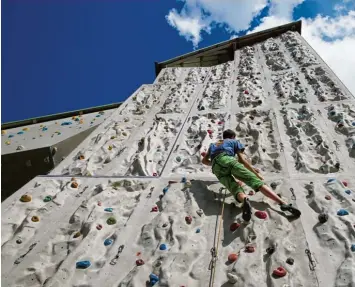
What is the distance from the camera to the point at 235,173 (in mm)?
3084

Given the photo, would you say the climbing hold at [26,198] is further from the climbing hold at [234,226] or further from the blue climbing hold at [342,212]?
the blue climbing hold at [342,212]

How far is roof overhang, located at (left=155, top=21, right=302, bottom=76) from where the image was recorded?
11266 mm

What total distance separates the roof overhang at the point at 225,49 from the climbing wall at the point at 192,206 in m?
5.43

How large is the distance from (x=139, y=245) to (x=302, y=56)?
6725 mm

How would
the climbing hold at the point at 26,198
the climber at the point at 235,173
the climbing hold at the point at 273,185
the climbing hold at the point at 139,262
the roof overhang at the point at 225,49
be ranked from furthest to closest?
the roof overhang at the point at 225,49, the climbing hold at the point at 26,198, the climbing hold at the point at 273,185, the climber at the point at 235,173, the climbing hold at the point at 139,262

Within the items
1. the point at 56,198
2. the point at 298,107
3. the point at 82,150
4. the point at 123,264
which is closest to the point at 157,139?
the point at 82,150

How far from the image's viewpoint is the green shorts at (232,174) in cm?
298

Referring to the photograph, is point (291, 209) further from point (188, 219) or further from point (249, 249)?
point (188, 219)

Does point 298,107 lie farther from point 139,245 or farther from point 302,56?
point 139,245

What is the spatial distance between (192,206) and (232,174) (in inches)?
20.0

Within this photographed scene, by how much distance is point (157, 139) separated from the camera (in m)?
5.18

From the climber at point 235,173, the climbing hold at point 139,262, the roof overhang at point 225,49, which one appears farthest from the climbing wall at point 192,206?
the roof overhang at point 225,49

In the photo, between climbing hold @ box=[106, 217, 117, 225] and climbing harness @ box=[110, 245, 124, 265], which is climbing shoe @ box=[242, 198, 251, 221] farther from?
climbing hold @ box=[106, 217, 117, 225]

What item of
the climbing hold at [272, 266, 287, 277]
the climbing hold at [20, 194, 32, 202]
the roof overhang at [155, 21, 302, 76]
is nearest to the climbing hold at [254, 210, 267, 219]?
the climbing hold at [272, 266, 287, 277]
